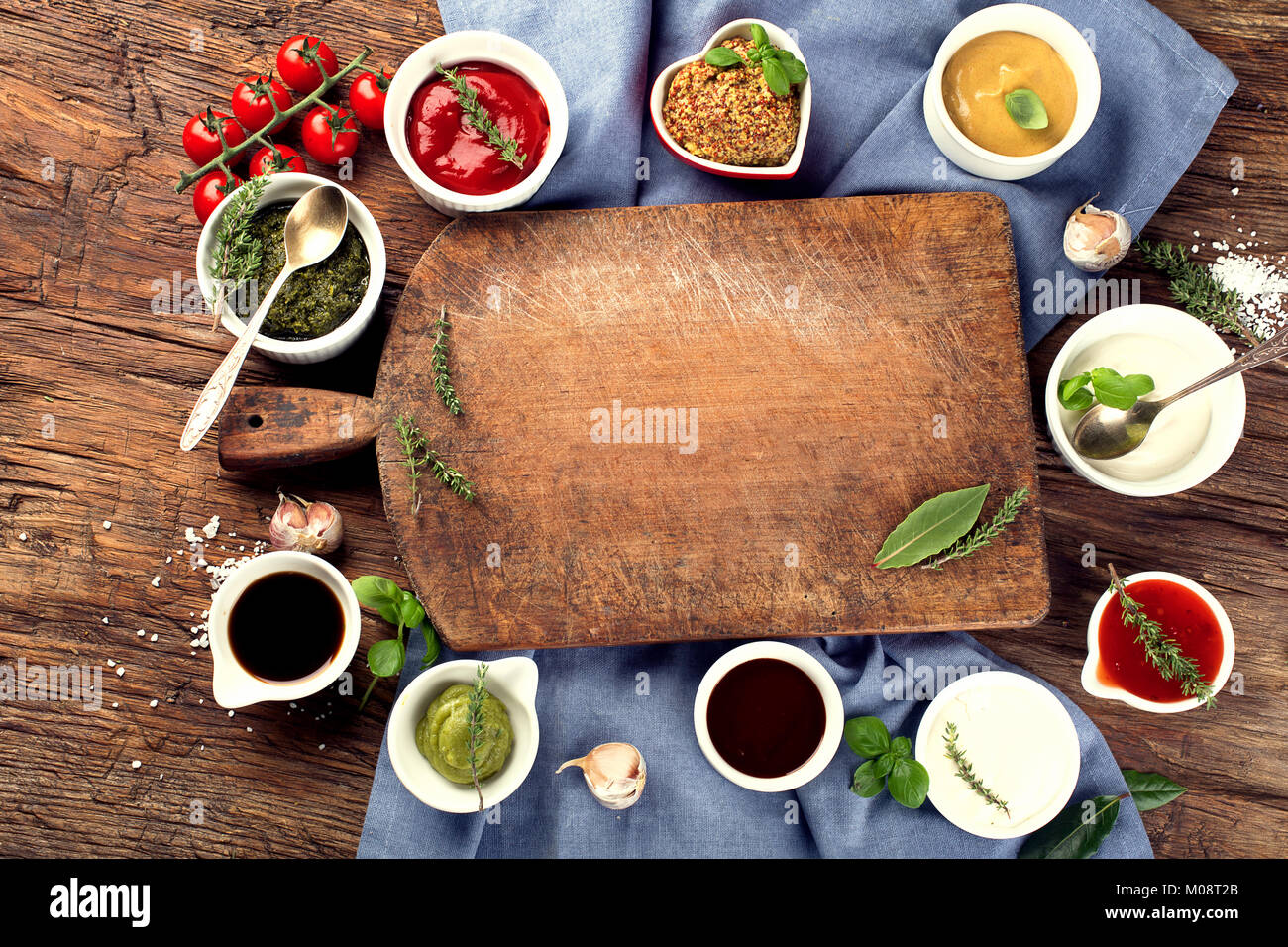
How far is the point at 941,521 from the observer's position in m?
1.70

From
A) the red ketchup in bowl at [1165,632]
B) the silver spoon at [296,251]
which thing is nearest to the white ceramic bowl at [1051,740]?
the red ketchup in bowl at [1165,632]

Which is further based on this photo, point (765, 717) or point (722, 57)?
point (765, 717)

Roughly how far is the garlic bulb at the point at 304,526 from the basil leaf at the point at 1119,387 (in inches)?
65.0

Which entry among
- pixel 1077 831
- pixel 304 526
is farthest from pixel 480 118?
pixel 1077 831

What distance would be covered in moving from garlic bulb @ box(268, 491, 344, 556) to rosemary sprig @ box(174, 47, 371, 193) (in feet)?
2.32

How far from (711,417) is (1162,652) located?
112cm

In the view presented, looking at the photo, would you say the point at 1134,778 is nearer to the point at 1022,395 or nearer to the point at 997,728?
the point at 997,728

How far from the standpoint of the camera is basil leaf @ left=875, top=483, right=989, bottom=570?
1695 mm

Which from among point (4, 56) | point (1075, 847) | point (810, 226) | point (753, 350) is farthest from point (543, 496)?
point (4, 56)

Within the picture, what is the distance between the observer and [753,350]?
5.91ft

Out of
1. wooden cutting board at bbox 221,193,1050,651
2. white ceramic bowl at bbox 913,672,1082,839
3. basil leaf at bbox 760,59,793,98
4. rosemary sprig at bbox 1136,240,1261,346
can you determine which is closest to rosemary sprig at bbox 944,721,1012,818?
white ceramic bowl at bbox 913,672,1082,839

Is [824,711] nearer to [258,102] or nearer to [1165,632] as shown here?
[1165,632]

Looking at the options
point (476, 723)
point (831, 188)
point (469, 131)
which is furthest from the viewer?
point (831, 188)

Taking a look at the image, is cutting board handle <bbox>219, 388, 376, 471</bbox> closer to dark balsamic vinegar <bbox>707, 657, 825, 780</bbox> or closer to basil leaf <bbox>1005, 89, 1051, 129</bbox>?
dark balsamic vinegar <bbox>707, 657, 825, 780</bbox>
